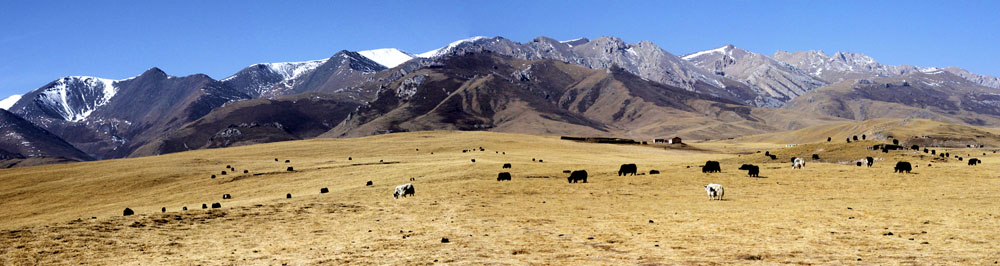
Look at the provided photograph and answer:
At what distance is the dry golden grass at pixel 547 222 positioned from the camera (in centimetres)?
2253

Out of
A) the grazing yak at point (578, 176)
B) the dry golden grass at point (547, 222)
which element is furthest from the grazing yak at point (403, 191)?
the grazing yak at point (578, 176)

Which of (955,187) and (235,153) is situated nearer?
(955,187)

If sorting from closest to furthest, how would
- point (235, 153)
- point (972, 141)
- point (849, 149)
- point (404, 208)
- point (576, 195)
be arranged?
point (404, 208)
point (576, 195)
point (849, 149)
point (235, 153)
point (972, 141)

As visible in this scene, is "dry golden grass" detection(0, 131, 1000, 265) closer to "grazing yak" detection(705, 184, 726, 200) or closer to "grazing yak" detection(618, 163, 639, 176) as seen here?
"grazing yak" detection(705, 184, 726, 200)

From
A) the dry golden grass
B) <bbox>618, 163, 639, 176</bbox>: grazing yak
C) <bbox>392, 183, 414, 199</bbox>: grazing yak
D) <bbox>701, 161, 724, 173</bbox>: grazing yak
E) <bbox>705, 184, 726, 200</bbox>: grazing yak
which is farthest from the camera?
<bbox>701, 161, 724, 173</bbox>: grazing yak

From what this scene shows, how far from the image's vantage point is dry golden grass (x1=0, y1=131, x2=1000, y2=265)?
73.9 ft

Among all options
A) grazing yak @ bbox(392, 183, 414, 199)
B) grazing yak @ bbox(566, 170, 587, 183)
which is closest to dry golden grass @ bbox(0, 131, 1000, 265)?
grazing yak @ bbox(566, 170, 587, 183)

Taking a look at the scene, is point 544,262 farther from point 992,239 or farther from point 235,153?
point 235,153

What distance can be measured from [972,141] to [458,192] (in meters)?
141

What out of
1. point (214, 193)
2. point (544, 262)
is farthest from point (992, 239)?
point (214, 193)

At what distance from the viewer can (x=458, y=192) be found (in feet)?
152

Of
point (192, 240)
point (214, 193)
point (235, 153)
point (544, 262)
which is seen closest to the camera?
point (544, 262)

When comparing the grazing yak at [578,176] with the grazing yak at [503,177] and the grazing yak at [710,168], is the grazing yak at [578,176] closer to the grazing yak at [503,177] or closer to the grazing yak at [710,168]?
the grazing yak at [503,177]

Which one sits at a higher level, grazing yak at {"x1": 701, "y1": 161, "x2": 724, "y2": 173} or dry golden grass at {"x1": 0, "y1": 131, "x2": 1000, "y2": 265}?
grazing yak at {"x1": 701, "y1": 161, "x2": 724, "y2": 173}
